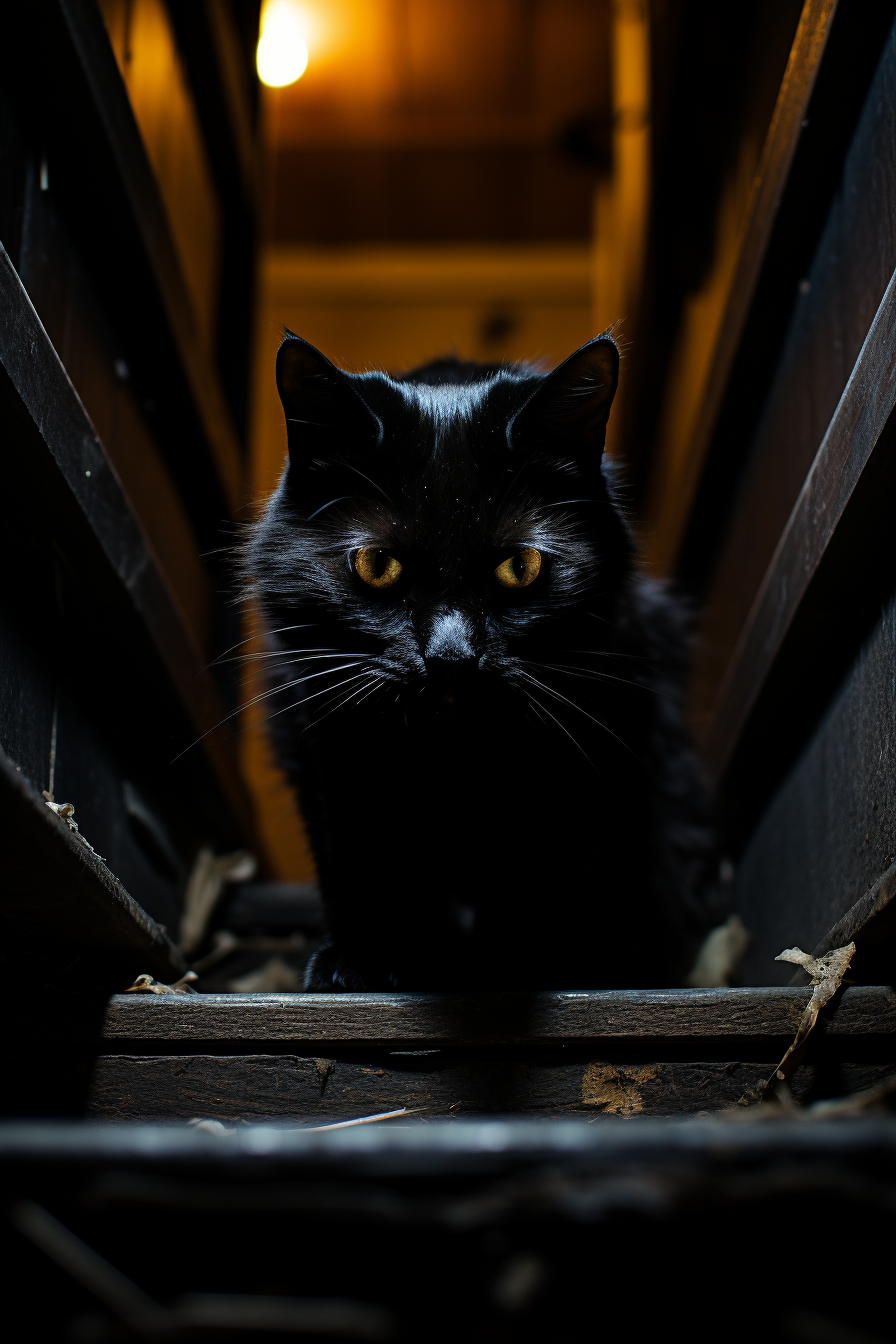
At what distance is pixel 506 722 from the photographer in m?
1.16

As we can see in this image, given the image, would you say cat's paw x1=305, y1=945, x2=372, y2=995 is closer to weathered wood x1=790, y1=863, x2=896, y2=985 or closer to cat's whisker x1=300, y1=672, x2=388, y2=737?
cat's whisker x1=300, y1=672, x2=388, y2=737

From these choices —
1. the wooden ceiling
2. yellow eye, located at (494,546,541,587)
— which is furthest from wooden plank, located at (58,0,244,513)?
the wooden ceiling

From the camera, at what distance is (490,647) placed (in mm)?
1066

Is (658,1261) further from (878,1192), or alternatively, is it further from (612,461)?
(612,461)

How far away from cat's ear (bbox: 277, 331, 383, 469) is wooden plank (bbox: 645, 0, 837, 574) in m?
0.49

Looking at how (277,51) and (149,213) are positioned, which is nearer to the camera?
(149,213)

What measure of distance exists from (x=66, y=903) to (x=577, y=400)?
79cm

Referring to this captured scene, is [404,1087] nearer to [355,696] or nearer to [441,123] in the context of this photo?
[355,696]

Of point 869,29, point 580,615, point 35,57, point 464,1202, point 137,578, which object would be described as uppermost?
point 869,29

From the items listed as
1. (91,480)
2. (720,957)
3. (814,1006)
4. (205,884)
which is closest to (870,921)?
(814,1006)

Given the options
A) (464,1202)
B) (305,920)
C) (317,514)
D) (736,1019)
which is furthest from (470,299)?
(464,1202)

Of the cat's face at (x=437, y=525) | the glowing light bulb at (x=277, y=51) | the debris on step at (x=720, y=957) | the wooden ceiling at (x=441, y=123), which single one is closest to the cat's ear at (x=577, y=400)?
the cat's face at (x=437, y=525)

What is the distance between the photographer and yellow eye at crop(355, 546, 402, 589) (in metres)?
1.13

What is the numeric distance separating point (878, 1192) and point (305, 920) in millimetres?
1681
